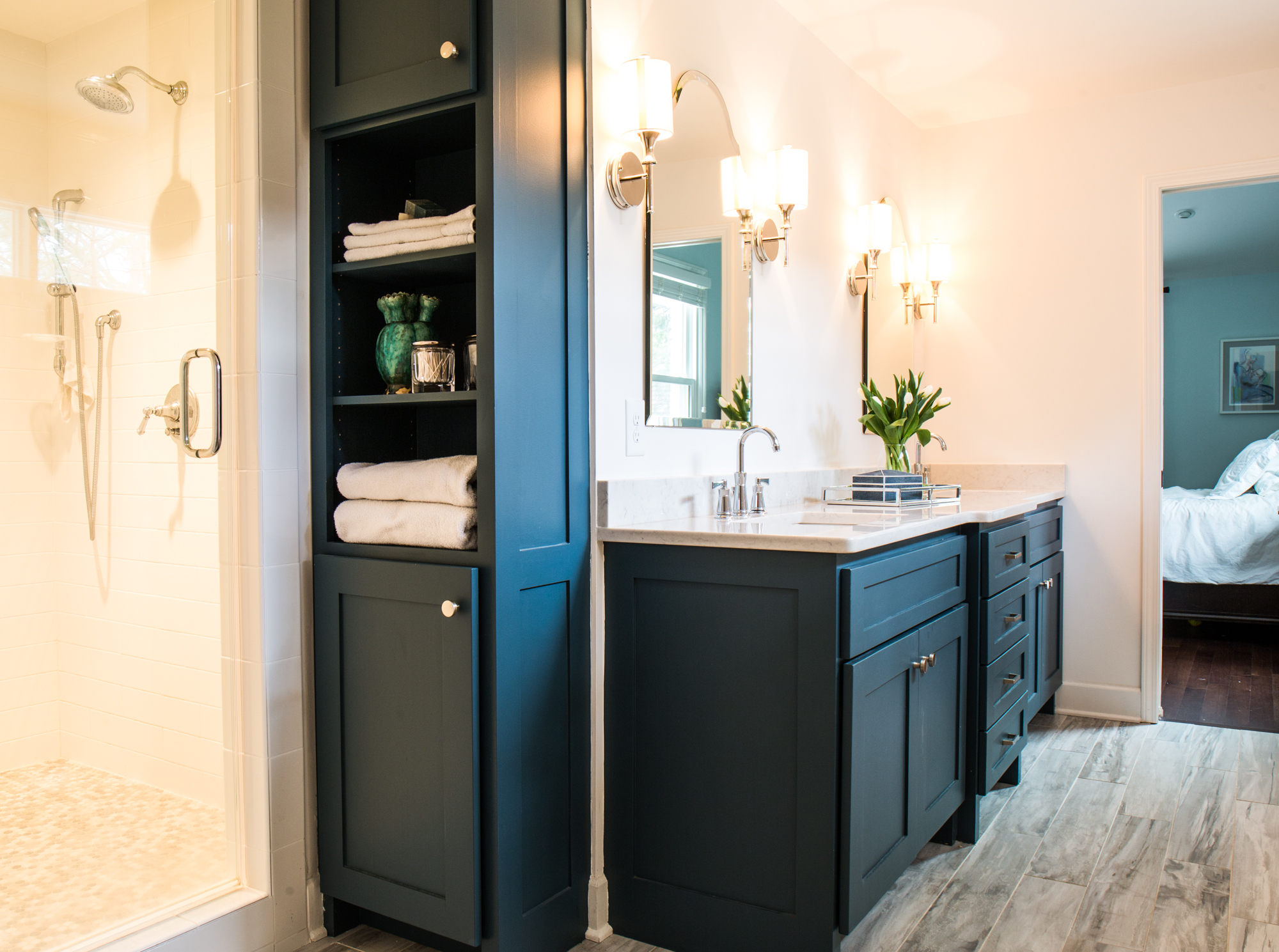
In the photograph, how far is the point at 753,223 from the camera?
8.75 ft

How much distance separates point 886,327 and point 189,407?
2633mm

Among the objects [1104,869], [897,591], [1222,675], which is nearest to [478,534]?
[897,591]

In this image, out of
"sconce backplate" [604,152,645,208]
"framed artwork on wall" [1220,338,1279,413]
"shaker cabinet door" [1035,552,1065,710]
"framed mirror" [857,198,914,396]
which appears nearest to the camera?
"sconce backplate" [604,152,645,208]

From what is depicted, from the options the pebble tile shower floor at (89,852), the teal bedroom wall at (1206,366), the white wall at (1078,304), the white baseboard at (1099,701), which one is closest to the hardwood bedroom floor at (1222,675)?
the white baseboard at (1099,701)

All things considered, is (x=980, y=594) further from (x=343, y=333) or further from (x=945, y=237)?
(x=945, y=237)

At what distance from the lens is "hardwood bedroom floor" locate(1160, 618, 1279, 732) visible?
3592 mm

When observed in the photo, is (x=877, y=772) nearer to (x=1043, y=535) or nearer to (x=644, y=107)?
(x=644, y=107)

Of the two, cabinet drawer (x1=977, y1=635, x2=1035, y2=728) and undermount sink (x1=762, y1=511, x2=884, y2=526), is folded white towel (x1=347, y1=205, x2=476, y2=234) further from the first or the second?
cabinet drawer (x1=977, y1=635, x2=1035, y2=728)

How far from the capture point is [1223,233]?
569 centimetres

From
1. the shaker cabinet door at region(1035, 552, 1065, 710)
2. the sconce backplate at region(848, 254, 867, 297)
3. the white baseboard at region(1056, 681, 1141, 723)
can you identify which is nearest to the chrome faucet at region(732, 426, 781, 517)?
the sconce backplate at region(848, 254, 867, 297)

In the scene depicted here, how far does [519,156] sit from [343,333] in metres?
0.54

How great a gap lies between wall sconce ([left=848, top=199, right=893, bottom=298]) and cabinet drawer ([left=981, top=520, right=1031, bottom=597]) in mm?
1063

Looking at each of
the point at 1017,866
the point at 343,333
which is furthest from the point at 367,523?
the point at 1017,866

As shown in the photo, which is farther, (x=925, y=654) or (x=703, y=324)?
(x=703, y=324)
